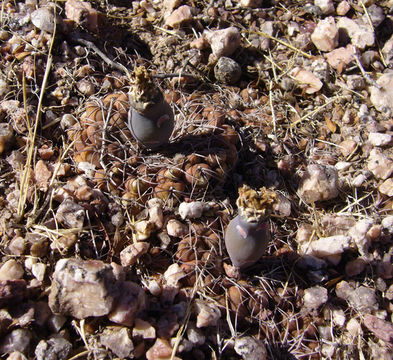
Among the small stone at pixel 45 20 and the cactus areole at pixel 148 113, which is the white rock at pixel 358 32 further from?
the small stone at pixel 45 20

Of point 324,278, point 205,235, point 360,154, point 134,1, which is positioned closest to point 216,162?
point 205,235

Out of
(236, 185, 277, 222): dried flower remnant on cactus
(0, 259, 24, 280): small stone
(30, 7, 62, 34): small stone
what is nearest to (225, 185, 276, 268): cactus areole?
(236, 185, 277, 222): dried flower remnant on cactus

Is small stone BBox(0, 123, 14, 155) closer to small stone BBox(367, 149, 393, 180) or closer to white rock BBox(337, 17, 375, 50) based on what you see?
small stone BBox(367, 149, 393, 180)

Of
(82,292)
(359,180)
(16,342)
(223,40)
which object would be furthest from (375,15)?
(16,342)

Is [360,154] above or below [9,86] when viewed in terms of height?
below

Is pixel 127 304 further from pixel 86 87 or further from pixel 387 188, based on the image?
pixel 387 188

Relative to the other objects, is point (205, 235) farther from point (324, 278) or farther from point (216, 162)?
point (324, 278)
